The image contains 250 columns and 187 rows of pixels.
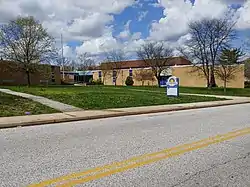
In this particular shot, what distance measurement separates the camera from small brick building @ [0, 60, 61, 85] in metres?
39.9

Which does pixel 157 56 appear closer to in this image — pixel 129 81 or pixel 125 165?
pixel 129 81

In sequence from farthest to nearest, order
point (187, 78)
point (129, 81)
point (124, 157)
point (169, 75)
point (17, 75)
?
point (129, 81) < point (169, 75) < point (187, 78) < point (17, 75) < point (124, 157)

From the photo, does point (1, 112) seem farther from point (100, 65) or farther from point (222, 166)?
point (100, 65)

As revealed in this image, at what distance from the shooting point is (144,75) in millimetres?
65188

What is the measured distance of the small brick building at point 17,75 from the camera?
39.9 meters

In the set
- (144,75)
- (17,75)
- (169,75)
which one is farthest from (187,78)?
(17,75)

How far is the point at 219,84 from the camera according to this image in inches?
2290

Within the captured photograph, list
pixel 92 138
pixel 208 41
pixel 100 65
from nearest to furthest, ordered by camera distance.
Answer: pixel 92 138 < pixel 208 41 < pixel 100 65

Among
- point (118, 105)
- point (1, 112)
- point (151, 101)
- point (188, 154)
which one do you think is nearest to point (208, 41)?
point (151, 101)

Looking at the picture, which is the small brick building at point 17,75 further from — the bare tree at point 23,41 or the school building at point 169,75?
the school building at point 169,75

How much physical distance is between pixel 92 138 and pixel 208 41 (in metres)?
36.4

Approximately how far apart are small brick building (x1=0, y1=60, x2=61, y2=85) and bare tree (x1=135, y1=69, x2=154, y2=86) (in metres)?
18.0

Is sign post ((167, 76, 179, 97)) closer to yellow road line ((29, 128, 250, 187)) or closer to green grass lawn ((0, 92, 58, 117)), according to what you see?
green grass lawn ((0, 92, 58, 117))

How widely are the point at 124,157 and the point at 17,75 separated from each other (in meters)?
49.8
